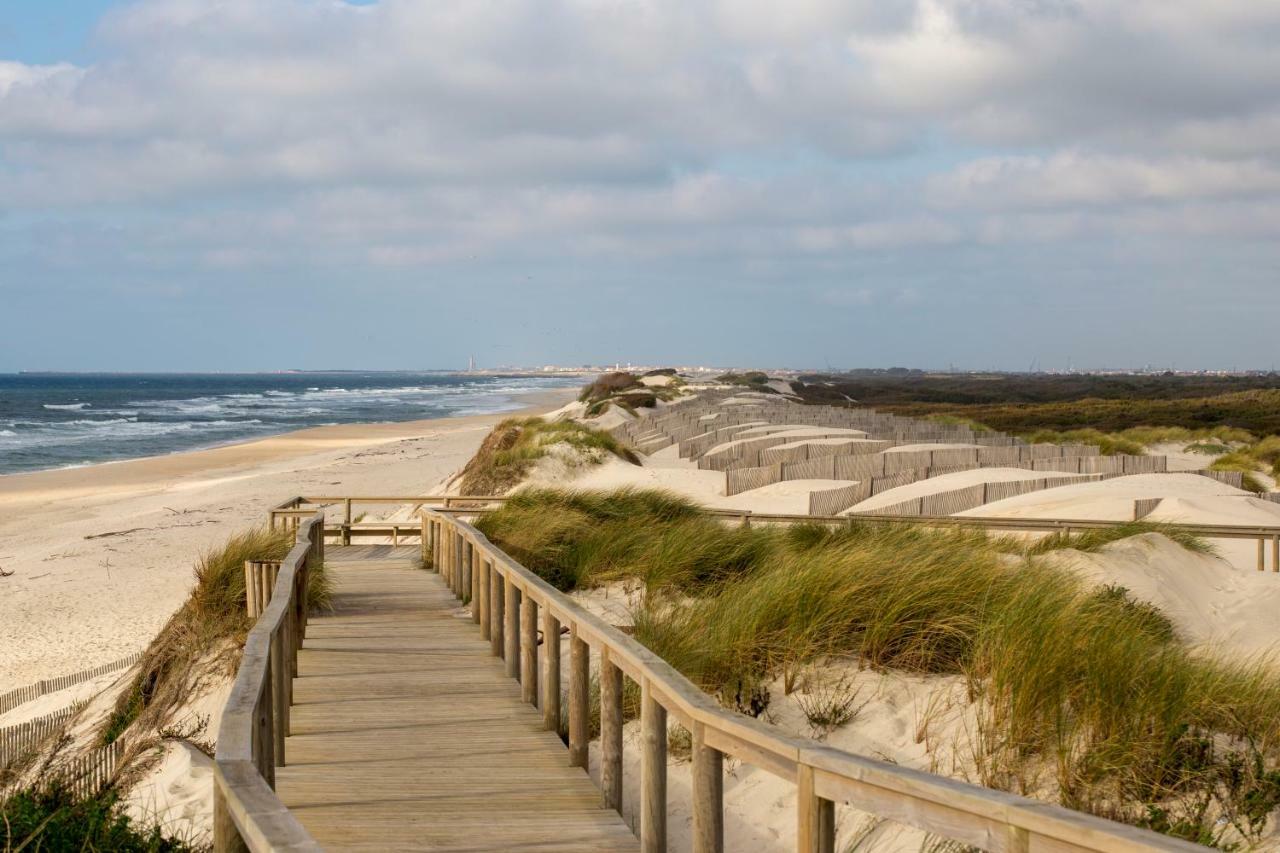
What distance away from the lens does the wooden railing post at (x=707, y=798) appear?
12.5ft

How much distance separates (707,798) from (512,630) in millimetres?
3521

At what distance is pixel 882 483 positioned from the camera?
61.7 feet

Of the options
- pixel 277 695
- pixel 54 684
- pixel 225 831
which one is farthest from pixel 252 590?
pixel 225 831

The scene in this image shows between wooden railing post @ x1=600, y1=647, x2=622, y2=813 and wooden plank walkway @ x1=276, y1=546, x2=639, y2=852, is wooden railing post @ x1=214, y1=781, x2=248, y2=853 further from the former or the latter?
wooden railing post @ x1=600, y1=647, x2=622, y2=813

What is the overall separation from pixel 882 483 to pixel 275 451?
115ft

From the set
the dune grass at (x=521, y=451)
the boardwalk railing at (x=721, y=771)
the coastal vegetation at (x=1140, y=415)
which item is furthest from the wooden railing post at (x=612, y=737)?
the coastal vegetation at (x=1140, y=415)

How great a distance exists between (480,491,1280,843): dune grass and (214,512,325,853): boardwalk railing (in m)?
2.03

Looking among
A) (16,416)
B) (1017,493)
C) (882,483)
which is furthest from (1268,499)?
(16,416)

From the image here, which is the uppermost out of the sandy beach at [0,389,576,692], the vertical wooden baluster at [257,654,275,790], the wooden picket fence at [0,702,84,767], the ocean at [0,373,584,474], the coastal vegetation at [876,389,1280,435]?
the vertical wooden baluster at [257,654,275,790]

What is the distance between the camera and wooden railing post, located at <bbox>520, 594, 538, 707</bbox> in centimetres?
664

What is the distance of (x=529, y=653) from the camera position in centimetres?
673

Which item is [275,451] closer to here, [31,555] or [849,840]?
[31,555]

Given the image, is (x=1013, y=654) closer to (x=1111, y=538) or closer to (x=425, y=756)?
(x=425, y=756)

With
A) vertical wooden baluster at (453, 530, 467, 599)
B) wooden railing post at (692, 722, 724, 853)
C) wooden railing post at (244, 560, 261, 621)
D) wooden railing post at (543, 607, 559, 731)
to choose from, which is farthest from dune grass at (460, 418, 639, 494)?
wooden railing post at (692, 722, 724, 853)
